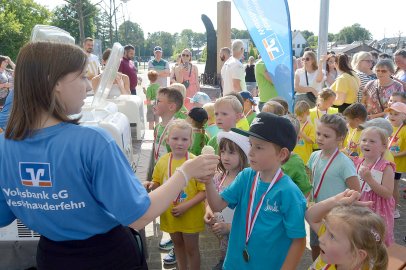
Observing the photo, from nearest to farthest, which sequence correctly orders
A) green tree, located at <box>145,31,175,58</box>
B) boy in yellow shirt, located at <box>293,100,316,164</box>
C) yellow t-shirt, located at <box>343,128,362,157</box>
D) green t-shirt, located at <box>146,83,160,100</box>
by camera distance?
yellow t-shirt, located at <box>343,128,362,157</box>
boy in yellow shirt, located at <box>293,100,316,164</box>
green t-shirt, located at <box>146,83,160,100</box>
green tree, located at <box>145,31,175,58</box>

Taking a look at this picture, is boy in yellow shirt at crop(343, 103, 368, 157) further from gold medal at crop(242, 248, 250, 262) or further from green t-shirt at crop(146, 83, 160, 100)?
green t-shirt at crop(146, 83, 160, 100)

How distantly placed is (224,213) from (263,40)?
127 inches

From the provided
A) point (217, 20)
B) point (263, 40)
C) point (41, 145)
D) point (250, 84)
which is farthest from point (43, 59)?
point (217, 20)

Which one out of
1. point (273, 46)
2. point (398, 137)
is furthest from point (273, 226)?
point (273, 46)

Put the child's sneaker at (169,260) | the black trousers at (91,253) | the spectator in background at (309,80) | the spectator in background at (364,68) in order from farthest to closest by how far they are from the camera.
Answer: the spectator in background at (309,80) → the spectator in background at (364,68) → the child's sneaker at (169,260) → the black trousers at (91,253)

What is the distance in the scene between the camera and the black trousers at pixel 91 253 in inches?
58.9

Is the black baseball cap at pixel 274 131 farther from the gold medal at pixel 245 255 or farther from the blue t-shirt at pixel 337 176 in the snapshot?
the blue t-shirt at pixel 337 176

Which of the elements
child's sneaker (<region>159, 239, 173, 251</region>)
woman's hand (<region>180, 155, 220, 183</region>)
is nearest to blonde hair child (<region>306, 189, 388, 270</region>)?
woman's hand (<region>180, 155, 220, 183</region>)

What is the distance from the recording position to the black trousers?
1.50 m

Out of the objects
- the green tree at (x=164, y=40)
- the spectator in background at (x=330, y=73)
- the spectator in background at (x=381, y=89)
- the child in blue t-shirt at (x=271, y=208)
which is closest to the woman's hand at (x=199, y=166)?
the child in blue t-shirt at (x=271, y=208)

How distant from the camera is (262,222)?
→ 2.01 meters

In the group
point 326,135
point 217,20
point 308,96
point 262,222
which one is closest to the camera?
point 262,222

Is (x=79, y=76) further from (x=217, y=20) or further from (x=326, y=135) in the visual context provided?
(x=217, y=20)

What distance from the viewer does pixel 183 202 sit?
2838 mm
